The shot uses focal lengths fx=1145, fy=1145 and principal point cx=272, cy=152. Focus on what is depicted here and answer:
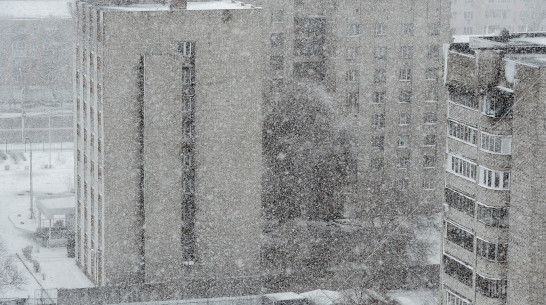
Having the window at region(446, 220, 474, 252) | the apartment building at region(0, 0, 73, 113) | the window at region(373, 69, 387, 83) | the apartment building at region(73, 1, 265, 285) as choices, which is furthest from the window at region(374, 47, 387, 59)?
the apartment building at region(0, 0, 73, 113)

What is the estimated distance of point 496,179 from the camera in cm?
2330

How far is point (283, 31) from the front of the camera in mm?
47344

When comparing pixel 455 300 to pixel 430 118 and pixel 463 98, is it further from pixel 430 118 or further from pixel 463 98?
pixel 430 118

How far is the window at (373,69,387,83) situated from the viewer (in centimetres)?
4788

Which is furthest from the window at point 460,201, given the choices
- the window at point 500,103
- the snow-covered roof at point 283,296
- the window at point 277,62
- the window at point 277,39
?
the window at point 277,39

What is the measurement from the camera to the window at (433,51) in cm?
4816

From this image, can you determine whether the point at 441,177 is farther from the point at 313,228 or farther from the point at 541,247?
the point at 541,247

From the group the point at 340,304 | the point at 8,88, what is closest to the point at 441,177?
the point at 340,304

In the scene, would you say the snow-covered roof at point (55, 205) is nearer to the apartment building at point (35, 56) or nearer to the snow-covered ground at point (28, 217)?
the snow-covered ground at point (28, 217)

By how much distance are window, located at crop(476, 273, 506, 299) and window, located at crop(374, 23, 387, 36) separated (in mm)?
25038

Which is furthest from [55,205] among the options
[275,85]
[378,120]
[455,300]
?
[455,300]

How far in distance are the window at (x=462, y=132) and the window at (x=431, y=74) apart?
77.1ft

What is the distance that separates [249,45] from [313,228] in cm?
1108

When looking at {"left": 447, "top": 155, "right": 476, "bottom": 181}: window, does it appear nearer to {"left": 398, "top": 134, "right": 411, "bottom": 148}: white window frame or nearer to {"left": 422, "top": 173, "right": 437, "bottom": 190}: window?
{"left": 398, "top": 134, "right": 411, "bottom": 148}: white window frame
